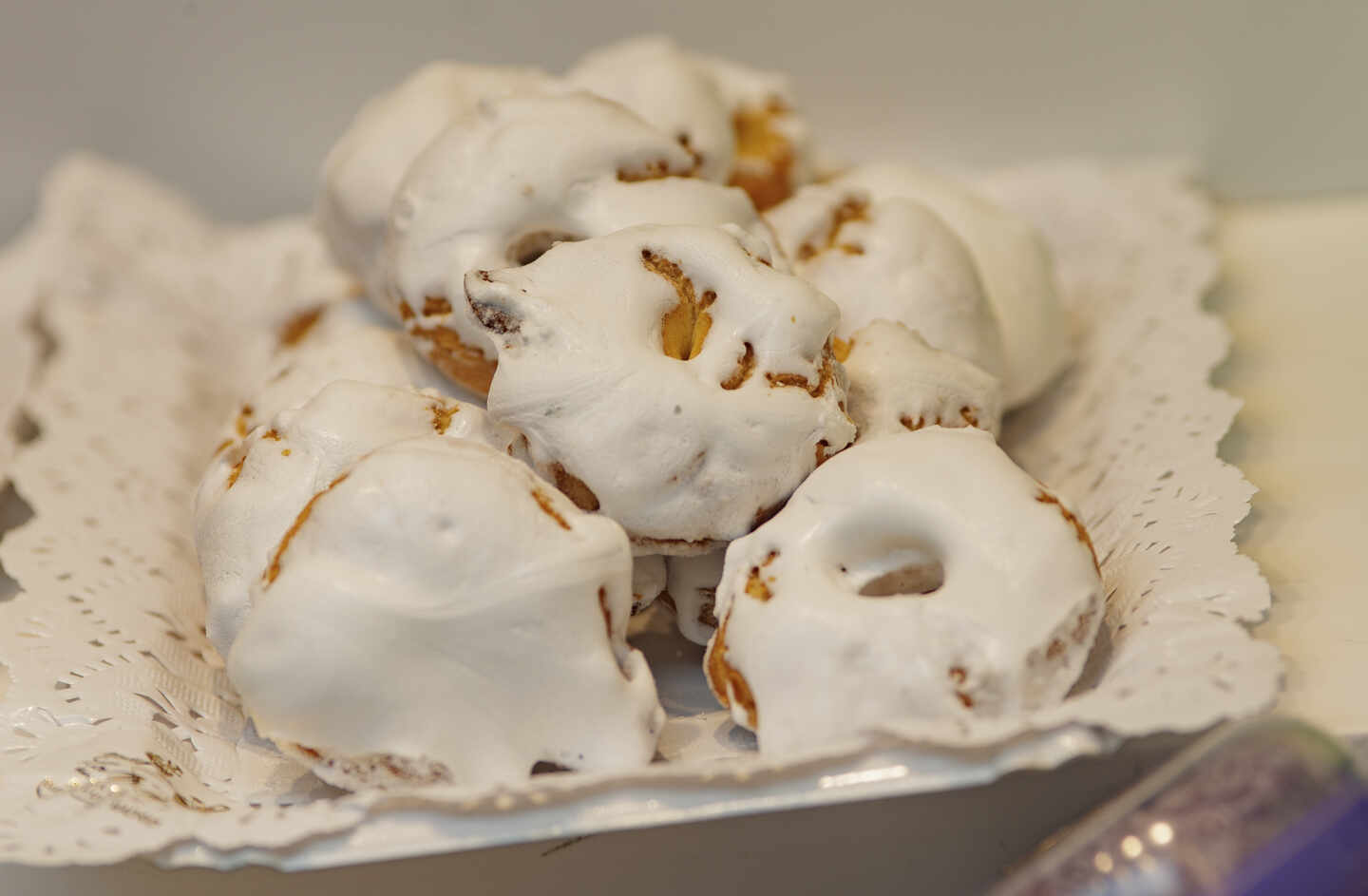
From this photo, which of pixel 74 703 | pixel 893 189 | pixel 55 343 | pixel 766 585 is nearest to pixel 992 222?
pixel 893 189

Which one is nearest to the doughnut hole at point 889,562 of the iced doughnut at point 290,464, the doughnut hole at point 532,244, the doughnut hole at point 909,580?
the doughnut hole at point 909,580

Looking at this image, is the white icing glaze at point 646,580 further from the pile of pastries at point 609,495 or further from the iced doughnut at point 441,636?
the iced doughnut at point 441,636

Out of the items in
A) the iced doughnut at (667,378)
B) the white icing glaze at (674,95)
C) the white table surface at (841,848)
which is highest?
the white icing glaze at (674,95)

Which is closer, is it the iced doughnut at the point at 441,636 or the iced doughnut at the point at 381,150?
the iced doughnut at the point at 441,636

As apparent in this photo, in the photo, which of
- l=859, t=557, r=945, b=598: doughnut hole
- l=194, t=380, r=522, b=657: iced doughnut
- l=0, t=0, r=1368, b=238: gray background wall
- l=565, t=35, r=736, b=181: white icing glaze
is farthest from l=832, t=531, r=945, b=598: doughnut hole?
l=0, t=0, r=1368, b=238: gray background wall

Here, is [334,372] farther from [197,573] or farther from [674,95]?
[674,95]

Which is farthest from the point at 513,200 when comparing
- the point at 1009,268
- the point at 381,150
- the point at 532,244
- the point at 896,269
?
the point at 1009,268

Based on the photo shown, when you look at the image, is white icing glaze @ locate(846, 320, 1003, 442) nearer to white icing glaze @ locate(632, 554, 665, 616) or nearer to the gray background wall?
white icing glaze @ locate(632, 554, 665, 616)

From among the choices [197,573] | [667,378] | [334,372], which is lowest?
[197,573]
